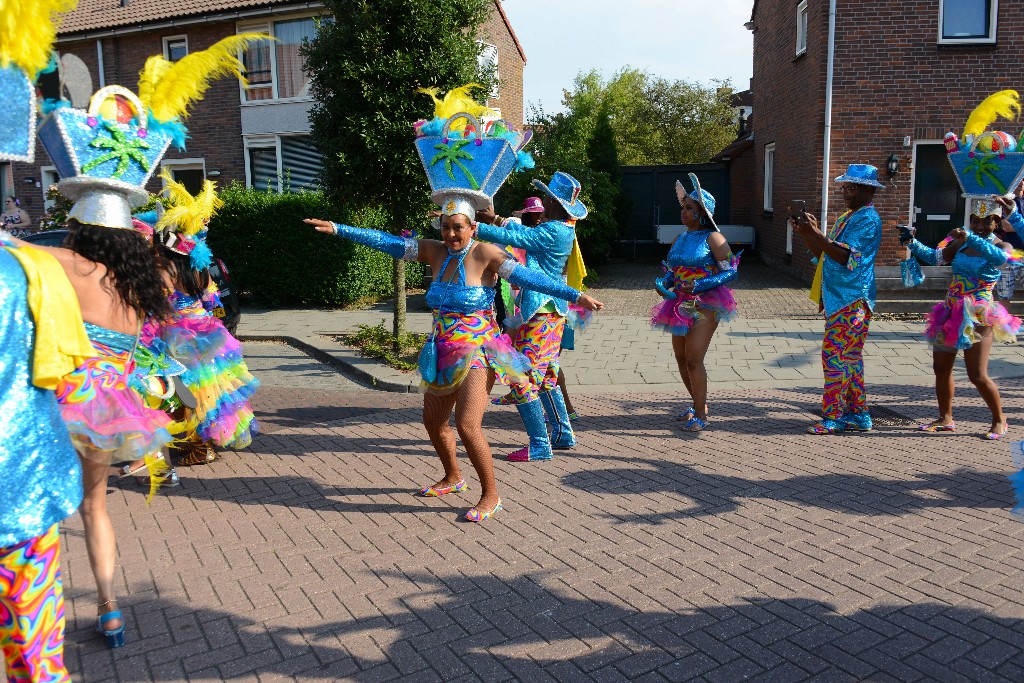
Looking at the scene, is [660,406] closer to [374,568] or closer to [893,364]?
[893,364]

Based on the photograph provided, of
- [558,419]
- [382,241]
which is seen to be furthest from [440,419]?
[558,419]

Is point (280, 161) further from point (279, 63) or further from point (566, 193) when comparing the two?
point (566, 193)

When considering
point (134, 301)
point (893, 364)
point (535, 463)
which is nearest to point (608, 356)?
point (893, 364)

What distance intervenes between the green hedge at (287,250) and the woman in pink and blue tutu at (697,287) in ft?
28.6

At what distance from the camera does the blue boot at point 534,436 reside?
577 centimetres

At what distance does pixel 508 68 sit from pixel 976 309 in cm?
1834

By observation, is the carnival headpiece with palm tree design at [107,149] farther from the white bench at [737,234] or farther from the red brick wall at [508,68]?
the white bench at [737,234]

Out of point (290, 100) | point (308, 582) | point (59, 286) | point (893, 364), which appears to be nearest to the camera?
point (59, 286)

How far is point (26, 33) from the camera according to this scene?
7.49ft

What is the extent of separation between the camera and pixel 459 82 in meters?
9.55

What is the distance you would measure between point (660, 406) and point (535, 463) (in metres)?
2.15

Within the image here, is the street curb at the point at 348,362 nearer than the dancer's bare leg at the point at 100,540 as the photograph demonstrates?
No

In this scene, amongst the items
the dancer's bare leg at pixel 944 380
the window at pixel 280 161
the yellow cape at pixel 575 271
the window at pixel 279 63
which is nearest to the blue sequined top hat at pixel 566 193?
the yellow cape at pixel 575 271

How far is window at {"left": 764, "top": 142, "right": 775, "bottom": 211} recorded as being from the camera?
18.9 metres
